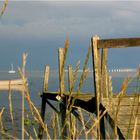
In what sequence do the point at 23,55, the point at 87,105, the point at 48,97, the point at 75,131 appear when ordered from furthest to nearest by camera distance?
the point at 48,97
the point at 87,105
the point at 75,131
the point at 23,55

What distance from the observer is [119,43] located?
7.38 meters

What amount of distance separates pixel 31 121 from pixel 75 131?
0.94 metres

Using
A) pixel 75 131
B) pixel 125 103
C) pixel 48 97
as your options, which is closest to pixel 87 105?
pixel 125 103

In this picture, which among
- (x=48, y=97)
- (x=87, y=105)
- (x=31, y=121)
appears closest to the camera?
(x=31, y=121)

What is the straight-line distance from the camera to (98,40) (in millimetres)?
7551

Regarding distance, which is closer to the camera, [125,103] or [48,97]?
[125,103]

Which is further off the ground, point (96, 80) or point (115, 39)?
point (115, 39)

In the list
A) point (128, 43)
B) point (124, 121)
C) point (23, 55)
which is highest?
point (128, 43)

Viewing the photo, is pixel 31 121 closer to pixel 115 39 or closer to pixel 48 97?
pixel 115 39

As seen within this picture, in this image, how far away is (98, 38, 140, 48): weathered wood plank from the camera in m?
7.21

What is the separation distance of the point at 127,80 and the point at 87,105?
652cm

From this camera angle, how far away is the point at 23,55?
253 cm

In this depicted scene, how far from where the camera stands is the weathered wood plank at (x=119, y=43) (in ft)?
23.7

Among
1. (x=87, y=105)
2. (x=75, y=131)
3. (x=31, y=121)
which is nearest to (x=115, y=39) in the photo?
(x=87, y=105)
